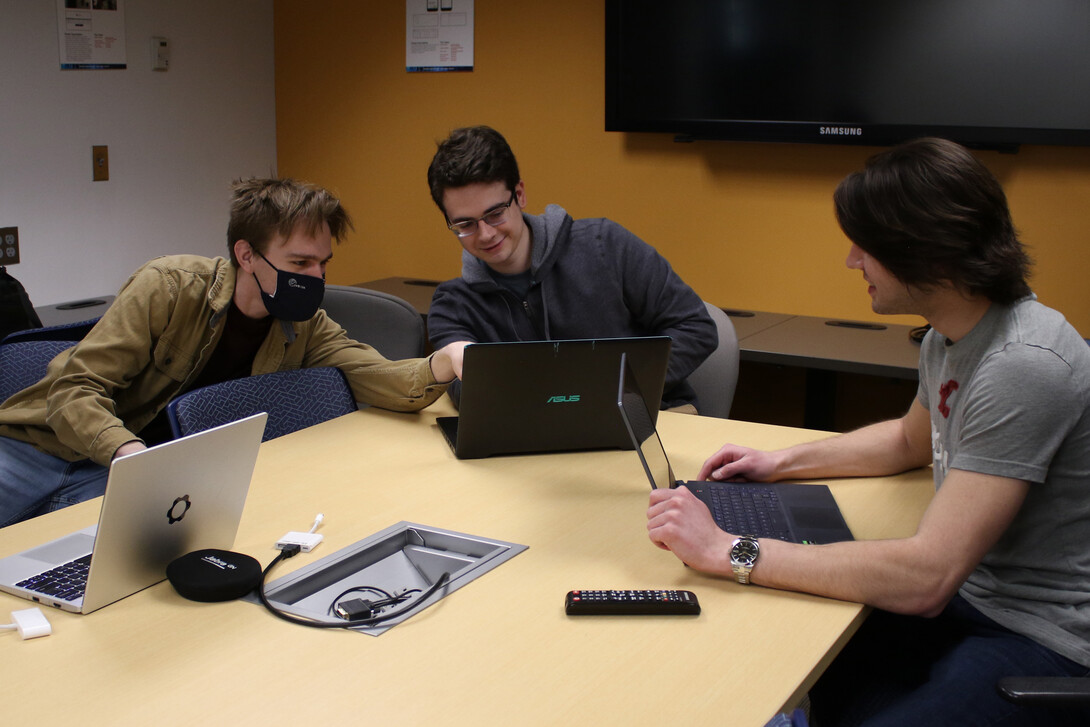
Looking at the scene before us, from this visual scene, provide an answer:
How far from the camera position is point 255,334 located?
2.24 m

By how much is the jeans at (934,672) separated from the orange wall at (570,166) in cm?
194

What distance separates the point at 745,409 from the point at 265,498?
2.34 metres

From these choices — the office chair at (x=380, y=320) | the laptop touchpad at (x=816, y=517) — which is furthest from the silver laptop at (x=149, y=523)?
the office chair at (x=380, y=320)

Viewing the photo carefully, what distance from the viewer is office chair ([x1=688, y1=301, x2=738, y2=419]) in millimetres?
2467

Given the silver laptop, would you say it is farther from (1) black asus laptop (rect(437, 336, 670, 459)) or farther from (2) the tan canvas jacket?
(2) the tan canvas jacket

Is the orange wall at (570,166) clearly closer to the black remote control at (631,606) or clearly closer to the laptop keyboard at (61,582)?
the black remote control at (631,606)

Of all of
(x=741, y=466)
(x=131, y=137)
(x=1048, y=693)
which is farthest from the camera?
(x=131, y=137)

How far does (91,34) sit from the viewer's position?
365cm

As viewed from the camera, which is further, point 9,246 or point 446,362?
point 9,246

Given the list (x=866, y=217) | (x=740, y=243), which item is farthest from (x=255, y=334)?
(x=740, y=243)

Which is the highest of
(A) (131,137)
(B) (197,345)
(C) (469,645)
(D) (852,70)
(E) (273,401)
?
(D) (852,70)

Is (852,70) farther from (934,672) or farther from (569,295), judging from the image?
(934,672)

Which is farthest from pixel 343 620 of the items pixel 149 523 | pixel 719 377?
pixel 719 377

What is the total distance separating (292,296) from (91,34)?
2202mm
